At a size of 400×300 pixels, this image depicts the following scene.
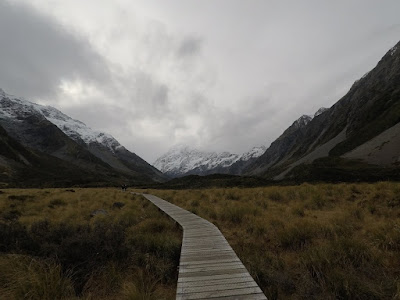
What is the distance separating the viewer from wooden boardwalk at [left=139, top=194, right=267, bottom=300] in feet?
13.3

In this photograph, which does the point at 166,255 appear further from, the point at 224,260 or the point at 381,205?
the point at 381,205

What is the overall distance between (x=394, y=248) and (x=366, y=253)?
1172 millimetres

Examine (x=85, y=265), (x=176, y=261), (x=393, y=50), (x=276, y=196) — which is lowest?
(x=176, y=261)

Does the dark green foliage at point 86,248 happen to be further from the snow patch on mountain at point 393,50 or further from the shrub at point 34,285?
the snow patch on mountain at point 393,50

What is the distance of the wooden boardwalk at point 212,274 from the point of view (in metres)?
4.05

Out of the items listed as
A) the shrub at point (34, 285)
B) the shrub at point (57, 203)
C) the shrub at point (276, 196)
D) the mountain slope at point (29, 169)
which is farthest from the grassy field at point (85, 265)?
the mountain slope at point (29, 169)

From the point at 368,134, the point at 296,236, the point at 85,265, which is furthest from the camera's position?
the point at 368,134

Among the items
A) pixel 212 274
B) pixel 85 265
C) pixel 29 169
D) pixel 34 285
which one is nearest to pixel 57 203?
pixel 85 265

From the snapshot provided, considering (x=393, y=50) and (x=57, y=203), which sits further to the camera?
(x=393, y=50)

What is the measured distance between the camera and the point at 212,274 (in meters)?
4.84

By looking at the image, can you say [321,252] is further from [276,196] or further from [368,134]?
[368,134]

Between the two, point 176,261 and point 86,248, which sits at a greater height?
point 86,248

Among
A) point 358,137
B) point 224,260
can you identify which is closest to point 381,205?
point 224,260

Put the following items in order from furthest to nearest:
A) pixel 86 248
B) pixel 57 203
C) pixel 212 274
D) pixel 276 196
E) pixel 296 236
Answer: pixel 57 203 → pixel 276 196 → pixel 296 236 → pixel 86 248 → pixel 212 274
